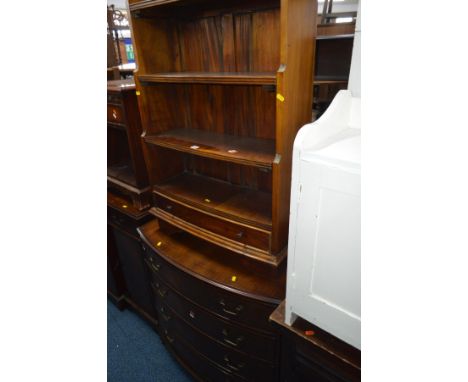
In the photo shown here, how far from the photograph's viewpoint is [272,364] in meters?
1.43

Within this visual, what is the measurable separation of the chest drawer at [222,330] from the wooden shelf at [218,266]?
0.22 meters

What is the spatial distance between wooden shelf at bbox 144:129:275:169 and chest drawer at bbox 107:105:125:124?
0.34m

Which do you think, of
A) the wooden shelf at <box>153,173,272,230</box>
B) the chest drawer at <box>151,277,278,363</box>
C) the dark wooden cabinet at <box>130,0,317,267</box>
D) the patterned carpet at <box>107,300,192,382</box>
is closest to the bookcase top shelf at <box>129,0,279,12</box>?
the dark wooden cabinet at <box>130,0,317,267</box>

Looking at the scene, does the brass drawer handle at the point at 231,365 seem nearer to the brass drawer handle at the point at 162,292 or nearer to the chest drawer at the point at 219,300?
the chest drawer at the point at 219,300

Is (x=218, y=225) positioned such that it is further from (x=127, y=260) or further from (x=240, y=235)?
(x=127, y=260)

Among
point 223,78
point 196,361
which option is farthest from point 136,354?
point 223,78

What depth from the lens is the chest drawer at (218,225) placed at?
52.2 inches

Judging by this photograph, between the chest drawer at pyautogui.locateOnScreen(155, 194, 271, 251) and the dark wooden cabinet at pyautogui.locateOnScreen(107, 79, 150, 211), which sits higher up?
the dark wooden cabinet at pyautogui.locateOnScreen(107, 79, 150, 211)

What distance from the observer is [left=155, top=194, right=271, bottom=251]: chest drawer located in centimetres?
133

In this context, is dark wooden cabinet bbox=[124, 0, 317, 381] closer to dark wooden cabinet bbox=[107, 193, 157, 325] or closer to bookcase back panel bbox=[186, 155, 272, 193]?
bookcase back panel bbox=[186, 155, 272, 193]
